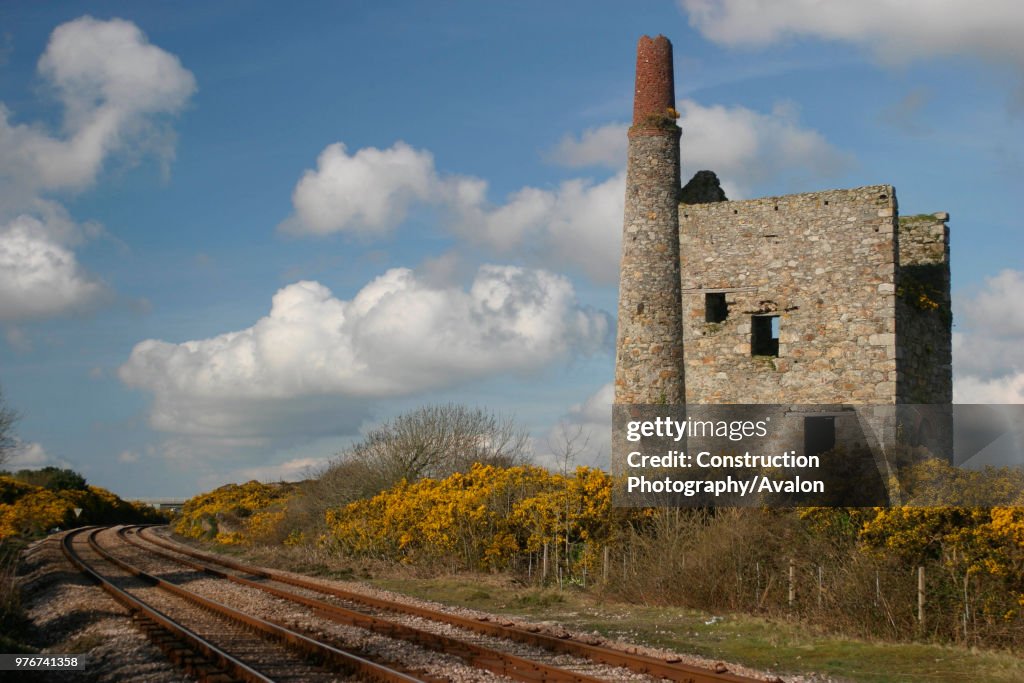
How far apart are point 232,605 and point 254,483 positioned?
38104 millimetres

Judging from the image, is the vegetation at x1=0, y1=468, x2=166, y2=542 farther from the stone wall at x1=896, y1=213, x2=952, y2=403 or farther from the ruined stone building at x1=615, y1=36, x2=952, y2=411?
the stone wall at x1=896, y1=213, x2=952, y2=403

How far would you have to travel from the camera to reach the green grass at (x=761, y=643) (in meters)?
10.4

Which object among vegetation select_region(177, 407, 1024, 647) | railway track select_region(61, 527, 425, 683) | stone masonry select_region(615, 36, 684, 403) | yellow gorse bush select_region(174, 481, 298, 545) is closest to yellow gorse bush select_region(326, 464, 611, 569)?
vegetation select_region(177, 407, 1024, 647)

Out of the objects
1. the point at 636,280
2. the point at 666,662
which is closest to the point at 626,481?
the point at 636,280

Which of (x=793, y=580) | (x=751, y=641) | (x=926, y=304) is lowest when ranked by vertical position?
(x=751, y=641)

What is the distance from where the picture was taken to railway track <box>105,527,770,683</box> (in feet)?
32.1

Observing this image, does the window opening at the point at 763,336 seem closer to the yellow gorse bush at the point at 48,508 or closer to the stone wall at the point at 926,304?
the stone wall at the point at 926,304

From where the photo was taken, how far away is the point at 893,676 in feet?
33.5

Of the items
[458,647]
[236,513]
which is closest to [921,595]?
[458,647]

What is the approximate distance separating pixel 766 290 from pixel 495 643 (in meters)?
11.4

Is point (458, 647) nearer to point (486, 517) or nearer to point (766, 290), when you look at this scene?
point (486, 517)

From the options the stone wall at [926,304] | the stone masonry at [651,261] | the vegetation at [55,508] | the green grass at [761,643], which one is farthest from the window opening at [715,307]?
the vegetation at [55,508]

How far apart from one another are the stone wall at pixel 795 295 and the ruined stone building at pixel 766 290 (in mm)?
23

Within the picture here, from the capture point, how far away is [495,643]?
39.6 ft
